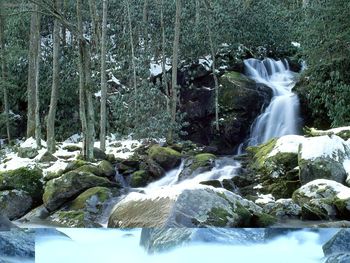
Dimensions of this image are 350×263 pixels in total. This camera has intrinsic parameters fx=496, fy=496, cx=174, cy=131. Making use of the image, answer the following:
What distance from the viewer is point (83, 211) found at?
7688mm

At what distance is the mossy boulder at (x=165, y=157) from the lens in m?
10.6

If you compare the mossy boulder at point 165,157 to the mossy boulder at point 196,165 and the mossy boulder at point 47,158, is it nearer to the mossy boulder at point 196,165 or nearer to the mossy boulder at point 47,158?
the mossy boulder at point 196,165

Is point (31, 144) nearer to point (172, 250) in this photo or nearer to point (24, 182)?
point (24, 182)

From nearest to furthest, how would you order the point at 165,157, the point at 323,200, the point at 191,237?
the point at 191,237, the point at 323,200, the point at 165,157

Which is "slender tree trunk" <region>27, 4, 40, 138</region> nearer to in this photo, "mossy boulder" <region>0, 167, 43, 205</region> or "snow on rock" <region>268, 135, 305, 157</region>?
"mossy boulder" <region>0, 167, 43, 205</region>

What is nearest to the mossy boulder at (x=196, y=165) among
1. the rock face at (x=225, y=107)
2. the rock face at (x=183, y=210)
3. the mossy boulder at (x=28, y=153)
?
the rock face at (x=225, y=107)

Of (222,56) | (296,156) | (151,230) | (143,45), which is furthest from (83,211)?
(143,45)

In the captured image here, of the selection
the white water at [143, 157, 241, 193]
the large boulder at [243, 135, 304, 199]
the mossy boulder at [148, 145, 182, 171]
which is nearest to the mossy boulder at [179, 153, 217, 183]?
the white water at [143, 157, 241, 193]

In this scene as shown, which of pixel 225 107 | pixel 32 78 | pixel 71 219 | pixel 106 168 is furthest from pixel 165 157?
pixel 32 78

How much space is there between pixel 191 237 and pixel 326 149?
551 centimetres

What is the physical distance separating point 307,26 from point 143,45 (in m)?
7.66

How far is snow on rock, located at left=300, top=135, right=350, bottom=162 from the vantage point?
26.7ft

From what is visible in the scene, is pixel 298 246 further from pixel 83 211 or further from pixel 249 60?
pixel 249 60

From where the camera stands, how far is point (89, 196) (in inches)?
316
